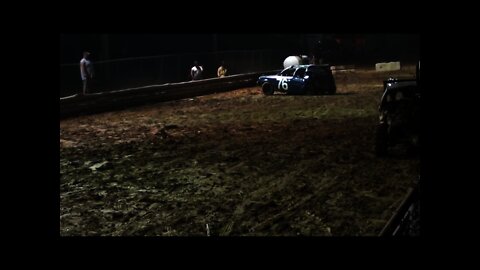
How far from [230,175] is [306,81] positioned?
500 inches

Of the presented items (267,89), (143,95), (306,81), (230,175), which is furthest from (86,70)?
(230,175)

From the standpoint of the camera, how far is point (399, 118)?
34.3ft

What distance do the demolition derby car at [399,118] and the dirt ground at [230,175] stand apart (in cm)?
39

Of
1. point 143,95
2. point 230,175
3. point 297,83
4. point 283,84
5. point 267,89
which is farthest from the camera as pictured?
point 267,89

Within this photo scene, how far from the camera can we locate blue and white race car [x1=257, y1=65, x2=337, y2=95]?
2164cm

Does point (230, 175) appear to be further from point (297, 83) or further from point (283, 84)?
point (283, 84)

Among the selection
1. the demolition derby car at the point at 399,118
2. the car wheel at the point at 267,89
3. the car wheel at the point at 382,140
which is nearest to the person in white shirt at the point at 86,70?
the car wheel at the point at 267,89

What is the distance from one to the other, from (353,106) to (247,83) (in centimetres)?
944

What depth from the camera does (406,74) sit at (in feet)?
95.4

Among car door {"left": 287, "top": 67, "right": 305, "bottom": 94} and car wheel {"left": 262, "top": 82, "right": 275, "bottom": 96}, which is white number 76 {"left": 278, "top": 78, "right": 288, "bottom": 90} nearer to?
car door {"left": 287, "top": 67, "right": 305, "bottom": 94}

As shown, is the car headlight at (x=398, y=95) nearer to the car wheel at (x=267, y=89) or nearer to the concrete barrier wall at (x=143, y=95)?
the concrete barrier wall at (x=143, y=95)

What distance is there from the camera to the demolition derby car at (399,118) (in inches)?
409

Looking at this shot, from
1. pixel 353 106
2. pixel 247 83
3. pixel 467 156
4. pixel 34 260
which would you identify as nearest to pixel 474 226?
pixel 467 156

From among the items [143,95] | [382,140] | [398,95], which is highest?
[143,95]
